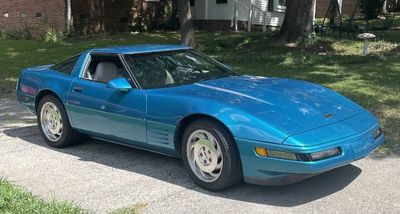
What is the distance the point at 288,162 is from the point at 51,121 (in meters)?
3.50

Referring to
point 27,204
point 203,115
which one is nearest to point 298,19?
point 203,115

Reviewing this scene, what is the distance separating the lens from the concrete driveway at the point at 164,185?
4.66 metres

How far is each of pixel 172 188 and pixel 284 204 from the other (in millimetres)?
1113

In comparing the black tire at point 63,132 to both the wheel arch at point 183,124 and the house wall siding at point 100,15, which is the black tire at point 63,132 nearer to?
the wheel arch at point 183,124

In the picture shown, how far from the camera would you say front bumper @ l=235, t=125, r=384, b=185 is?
4473 millimetres

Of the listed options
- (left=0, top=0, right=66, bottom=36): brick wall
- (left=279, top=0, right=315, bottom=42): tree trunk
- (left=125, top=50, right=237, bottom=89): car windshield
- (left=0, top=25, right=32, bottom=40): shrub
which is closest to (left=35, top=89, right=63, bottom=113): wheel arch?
(left=125, top=50, right=237, bottom=89): car windshield

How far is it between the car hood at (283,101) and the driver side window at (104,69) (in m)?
1.03

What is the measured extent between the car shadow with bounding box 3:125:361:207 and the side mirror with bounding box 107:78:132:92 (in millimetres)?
889

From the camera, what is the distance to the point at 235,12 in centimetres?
2323

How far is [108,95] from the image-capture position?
232 inches

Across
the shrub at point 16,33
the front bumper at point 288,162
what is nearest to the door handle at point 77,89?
the front bumper at point 288,162

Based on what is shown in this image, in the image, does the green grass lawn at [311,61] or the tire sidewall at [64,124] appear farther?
the green grass lawn at [311,61]

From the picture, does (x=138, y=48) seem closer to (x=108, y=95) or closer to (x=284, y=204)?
(x=108, y=95)

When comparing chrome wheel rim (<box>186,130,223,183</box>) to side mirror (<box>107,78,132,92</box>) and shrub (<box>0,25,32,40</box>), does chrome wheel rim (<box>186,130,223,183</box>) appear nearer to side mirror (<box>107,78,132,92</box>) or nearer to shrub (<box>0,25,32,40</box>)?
side mirror (<box>107,78,132,92</box>)
